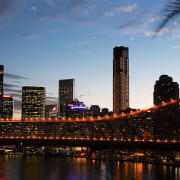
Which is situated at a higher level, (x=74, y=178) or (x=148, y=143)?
(x=148, y=143)

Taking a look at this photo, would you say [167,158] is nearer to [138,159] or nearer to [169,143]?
[138,159]

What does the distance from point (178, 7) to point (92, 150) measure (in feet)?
375

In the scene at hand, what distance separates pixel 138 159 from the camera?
10206cm

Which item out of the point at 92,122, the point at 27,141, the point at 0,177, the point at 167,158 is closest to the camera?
the point at 0,177

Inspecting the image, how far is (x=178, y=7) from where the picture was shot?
190 inches

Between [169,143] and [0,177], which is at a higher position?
[169,143]

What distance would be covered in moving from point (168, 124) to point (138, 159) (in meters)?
35.5

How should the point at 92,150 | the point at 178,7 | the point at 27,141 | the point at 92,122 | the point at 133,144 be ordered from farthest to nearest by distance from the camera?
the point at 92,150
the point at 92,122
the point at 27,141
the point at 133,144
the point at 178,7

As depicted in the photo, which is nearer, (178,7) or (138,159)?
(178,7)

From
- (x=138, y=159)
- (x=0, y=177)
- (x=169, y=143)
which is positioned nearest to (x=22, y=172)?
(x=0, y=177)

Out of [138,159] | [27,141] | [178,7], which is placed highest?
[178,7]

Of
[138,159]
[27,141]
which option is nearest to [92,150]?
[138,159]

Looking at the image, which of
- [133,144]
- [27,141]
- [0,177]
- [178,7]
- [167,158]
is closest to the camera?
[178,7]

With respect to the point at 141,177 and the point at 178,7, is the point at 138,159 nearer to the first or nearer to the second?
the point at 141,177
